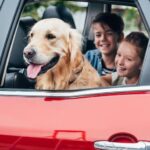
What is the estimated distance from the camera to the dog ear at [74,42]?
12.6 ft

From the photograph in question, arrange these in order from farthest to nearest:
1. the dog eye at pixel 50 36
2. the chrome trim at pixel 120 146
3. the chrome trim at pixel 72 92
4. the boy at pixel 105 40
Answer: the boy at pixel 105 40
the dog eye at pixel 50 36
the chrome trim at pixel 72 92
the chrome trim at pixel 120 146

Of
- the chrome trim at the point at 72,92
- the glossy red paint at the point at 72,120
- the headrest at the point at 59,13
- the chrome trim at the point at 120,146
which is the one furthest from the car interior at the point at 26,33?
the chrome trim at the point at 120,146

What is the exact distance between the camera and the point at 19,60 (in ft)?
13.1

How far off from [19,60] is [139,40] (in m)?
0.67

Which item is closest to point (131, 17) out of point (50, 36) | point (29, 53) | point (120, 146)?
point (50, 36)

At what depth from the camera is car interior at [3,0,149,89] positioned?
3.93 metres

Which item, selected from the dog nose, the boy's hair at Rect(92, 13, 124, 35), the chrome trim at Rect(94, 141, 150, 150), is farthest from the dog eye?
the chrome trim at Rect(94, 141, 150, 150)

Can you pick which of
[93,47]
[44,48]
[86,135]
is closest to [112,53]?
[93,47]

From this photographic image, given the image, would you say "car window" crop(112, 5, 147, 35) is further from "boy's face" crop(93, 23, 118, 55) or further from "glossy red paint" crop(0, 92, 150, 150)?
"glossy red paint" crop(0, 92, 150, 150)

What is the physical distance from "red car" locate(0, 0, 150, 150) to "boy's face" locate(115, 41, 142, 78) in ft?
0.41

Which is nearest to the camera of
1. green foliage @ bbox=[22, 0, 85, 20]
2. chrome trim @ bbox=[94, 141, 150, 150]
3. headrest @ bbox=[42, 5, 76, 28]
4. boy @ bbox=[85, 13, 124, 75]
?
chrome trim @ bbox=[94, 141, 150, 150]

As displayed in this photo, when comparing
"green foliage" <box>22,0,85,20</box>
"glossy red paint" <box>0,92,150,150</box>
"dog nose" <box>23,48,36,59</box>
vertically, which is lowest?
"glossy red paint" <box>0,92,150,150</box>

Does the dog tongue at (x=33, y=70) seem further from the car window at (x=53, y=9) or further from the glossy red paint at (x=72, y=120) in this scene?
the car window at (x=53, y=9)

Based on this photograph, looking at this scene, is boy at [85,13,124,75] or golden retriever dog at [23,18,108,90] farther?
boy at [85,13,124,75]
